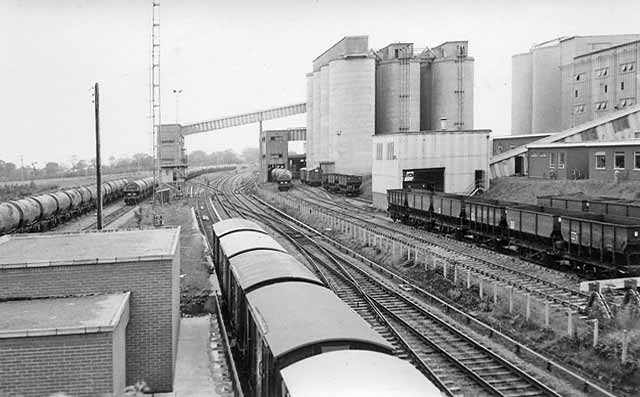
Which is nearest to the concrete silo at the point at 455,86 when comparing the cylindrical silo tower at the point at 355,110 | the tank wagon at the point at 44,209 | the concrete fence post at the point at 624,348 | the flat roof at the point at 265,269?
the cylindrical silo tower at the point at 355,110

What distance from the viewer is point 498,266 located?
23375 millimetres

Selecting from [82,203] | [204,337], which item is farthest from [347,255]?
[82,203]

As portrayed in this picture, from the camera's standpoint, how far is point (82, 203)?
158 feet

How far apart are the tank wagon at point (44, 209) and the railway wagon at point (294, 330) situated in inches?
954

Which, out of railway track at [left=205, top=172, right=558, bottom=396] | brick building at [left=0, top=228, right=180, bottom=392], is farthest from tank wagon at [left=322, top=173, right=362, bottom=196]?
brick building at [left=0, top=228, right=180, bottom=392]

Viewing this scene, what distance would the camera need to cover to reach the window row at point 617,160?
35.7m

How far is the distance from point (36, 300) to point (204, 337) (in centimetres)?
527

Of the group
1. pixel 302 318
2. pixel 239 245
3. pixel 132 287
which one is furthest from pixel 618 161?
pixel 302 318

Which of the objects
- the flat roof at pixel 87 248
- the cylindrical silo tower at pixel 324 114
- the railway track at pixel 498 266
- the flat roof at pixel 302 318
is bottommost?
the railway track at pixel 498 266

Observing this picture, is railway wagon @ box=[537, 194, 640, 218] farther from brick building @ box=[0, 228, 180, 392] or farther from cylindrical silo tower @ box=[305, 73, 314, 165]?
cylindrical silo tower @ box=[305, 73, 314, 165]

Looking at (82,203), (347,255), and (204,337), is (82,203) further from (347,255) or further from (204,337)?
(204,337)

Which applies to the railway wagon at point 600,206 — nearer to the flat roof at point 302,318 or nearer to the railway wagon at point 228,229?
the railway wagon at point 228,229

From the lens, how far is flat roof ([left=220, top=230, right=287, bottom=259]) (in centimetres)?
1725

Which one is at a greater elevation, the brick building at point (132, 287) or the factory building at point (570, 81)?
the factory building at point (570, 81)
